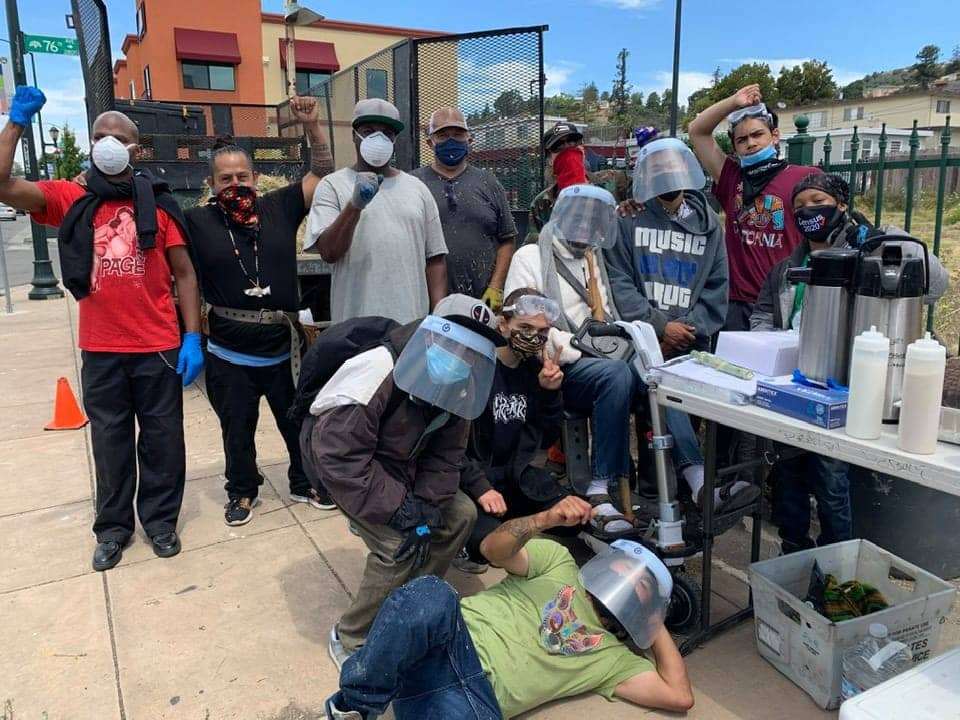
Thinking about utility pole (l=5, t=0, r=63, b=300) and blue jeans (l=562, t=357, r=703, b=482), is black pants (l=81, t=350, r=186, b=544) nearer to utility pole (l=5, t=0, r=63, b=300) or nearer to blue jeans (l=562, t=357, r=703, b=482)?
blue jeans (l=562, t=357, r=703, b=482)

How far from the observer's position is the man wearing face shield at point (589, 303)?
322 centimetres

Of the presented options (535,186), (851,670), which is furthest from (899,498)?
(535,186)

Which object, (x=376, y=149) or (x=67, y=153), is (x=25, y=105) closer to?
(x=376, y=149)

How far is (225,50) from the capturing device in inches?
1065

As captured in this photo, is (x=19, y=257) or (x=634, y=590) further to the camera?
(x=19, y=257)

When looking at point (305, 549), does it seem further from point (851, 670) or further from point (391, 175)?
point (851, 670)

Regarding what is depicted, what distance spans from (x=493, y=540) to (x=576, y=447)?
1.14 m

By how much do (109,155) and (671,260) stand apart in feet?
8.88

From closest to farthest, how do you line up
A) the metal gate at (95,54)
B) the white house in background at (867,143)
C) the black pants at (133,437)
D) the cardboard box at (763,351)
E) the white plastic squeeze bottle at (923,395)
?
the white plastic squeeze bottle at (923,395)
the cardboard box at (763,351)
the black pants at (133,437)
the white house in background at (867,143)
the metal gate at (95,54)

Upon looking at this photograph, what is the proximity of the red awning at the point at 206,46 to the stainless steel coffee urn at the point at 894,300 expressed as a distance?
1153 inches

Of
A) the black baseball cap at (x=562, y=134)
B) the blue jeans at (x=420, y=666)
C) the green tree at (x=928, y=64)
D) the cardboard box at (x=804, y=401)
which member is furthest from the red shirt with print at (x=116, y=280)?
the green tree at (x=928, y=64)

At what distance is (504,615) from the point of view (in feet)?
7.64

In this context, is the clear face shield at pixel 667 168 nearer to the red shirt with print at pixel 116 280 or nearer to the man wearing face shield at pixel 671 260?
the man wearing face shield at pixel 671 260

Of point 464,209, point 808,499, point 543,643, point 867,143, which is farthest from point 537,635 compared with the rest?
point 867,143
